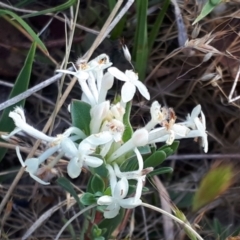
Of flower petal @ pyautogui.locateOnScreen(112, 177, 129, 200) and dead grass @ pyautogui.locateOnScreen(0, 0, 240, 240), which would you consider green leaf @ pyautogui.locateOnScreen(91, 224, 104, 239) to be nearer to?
flower petal @ pyautogui.locateOnScreen(112, 177, 129, 200)

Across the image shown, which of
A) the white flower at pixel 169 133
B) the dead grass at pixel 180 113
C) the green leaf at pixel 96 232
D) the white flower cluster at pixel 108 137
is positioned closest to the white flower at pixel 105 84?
the white flower cluster at pixel 108 137

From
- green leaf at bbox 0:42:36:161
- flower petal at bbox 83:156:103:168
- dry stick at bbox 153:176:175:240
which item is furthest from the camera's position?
dry stick at bbox 153:176:175:240

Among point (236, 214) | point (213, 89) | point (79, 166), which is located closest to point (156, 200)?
point (236, 214)

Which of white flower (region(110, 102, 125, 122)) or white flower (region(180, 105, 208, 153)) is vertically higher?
white flower (region(110, 102, 125, 122))

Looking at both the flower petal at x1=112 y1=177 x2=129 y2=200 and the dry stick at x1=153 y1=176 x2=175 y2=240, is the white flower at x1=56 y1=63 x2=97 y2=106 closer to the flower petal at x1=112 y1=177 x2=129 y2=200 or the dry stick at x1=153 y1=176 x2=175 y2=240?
the flower petal at x1=112 y1=177 x2=129 y2=200

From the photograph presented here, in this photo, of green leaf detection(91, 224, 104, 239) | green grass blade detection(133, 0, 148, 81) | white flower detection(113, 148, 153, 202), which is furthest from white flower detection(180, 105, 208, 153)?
green grass blade detection(133, 0, 148, 81)

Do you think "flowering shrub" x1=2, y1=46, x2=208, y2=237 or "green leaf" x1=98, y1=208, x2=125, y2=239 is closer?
"flowering shrub" x1=2, y1=46, x2=208, y2=237

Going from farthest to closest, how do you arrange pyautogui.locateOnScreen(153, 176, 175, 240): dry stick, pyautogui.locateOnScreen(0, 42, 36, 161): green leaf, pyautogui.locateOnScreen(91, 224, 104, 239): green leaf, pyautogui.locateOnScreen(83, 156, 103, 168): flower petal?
pyautogui.locateOnScreen(153, 176, 175, 240): dry stick < pyautogui.locateOnScreen(0, 42, 36, 161): green leaf < pyautogui.locateOnScreen(91, 224, 104, 239): green leaf < pyautogui.locateOnScreen(83, 156, 103, 168): flower petal

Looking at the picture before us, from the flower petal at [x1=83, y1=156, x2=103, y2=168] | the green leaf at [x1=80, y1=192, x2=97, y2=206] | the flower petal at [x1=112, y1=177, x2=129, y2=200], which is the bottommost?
the green leaf at [x1=80, y1=192, x2=97, y2=206]
